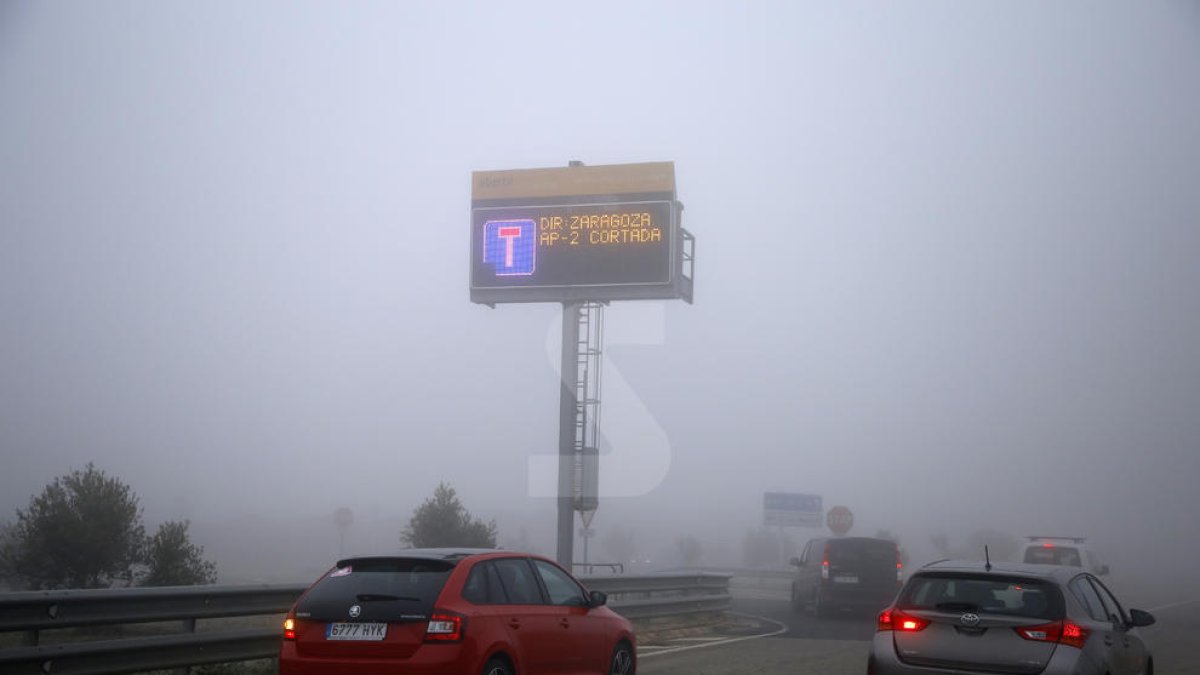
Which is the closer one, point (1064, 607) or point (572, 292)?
point (1064, 607)

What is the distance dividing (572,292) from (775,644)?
10911mm

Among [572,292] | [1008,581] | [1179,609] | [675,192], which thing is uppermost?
[675,192]

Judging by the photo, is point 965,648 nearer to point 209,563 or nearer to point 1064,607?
point 1064,607

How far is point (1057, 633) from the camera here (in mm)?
8742

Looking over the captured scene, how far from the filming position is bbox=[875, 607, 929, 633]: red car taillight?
9289 millimetres

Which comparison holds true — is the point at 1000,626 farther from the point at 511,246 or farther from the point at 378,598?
the point at 511,246

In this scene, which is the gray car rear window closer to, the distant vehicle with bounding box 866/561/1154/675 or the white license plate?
the distant vehicle with bounding box 866/561/1154/675

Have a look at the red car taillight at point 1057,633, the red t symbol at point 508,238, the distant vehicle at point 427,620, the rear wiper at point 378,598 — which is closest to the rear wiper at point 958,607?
the red car taillight at point 1057,633

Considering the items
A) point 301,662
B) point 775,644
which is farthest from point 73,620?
point 775,644

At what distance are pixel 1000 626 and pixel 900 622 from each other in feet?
2.78

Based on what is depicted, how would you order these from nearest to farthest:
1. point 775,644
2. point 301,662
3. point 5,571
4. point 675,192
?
point 301,662 < point 775,644 < point 675,192 < point 5,571

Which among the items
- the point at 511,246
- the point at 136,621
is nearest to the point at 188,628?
the point at 136,621

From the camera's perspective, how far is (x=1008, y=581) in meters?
9.29

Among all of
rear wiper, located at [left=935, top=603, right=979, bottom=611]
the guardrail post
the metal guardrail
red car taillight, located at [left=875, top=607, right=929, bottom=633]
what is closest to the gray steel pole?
the metal guardrail
